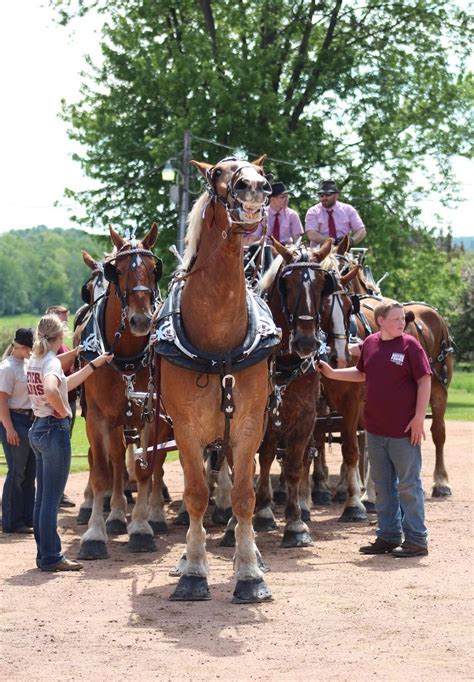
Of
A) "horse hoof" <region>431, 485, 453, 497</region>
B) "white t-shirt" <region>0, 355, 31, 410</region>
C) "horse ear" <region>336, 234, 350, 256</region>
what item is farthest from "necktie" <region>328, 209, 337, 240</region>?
"white t-shirt" <region>0, 355, 31, 410</region>

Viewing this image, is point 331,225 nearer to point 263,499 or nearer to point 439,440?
point 439,440

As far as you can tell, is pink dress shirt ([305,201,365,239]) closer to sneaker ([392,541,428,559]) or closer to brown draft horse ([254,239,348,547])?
brown draft horse ([254,239,348,547])

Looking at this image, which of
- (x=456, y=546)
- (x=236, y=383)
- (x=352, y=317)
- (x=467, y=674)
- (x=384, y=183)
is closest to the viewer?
(x=467, y=674)

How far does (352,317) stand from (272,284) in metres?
1.81

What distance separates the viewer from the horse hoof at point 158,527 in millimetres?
11203

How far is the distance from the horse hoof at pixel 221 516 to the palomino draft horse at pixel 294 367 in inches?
60.4

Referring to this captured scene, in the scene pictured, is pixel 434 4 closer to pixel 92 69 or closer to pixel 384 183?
pixel 384 183

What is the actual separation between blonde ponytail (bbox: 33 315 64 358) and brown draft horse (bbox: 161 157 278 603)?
1.29 meters

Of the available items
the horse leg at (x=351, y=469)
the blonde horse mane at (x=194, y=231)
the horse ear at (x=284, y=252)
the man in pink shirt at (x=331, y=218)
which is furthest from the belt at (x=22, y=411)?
the man in pink shirt at (x=331, y=218)

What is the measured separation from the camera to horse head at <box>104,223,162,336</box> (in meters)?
9.52

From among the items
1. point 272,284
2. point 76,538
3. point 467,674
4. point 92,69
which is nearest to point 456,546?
point 272,284

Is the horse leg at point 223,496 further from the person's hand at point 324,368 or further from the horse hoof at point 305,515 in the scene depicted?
the person's hand at point 324,368

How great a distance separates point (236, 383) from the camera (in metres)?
8.21

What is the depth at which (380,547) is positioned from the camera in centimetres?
997
